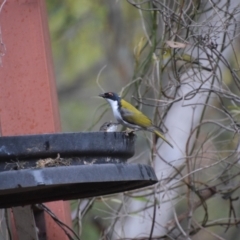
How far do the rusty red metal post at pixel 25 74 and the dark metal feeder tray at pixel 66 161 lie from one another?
0.82 metres

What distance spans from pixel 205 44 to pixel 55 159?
65.0 inches

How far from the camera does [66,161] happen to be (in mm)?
3408

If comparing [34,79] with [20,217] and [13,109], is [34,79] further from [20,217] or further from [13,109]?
[20,217]

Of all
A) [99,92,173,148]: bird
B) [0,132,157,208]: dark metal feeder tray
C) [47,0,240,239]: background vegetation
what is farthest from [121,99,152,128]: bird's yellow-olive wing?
[0,132,157,208]: dark metal feeder tray

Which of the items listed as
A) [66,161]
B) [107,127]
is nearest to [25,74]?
[107,127]

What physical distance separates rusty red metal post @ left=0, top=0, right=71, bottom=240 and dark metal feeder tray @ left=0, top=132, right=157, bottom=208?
0.82m

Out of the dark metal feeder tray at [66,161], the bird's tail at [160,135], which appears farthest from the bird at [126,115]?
the dark metal feeder tray at [66,161]

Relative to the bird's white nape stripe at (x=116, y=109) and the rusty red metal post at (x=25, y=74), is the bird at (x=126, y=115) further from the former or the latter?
the rusty red metal post at (x=25, y=74)

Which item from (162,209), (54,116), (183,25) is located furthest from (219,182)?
(54,116)

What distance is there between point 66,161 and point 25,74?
45.1 inches

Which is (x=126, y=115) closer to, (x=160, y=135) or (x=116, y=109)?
(x=116, y=109)

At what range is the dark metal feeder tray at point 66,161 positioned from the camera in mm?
3188

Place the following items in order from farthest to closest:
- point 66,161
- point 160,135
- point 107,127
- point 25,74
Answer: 1. point 160,135
2. point 25,74
3. point 107,127
4. point 66,161

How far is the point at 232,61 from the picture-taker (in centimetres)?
863
